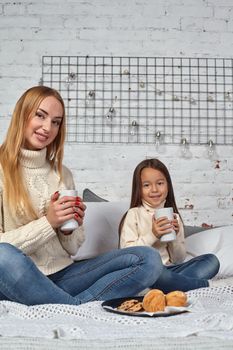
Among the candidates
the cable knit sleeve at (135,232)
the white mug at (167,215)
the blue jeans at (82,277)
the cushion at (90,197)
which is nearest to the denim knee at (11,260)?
the blue jeans at (82,277)

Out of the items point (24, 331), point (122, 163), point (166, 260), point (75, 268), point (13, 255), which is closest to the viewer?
point (24, 331)

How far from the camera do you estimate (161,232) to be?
5.39 ft

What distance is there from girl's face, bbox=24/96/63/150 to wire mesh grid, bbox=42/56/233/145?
35.3 inches

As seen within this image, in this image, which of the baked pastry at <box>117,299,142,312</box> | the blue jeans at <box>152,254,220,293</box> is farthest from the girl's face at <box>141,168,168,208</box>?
the baked pastry at <box>117,299,142,312</box>

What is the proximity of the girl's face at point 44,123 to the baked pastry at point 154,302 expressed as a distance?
2.20ft

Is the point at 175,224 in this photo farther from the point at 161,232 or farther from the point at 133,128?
the point at 133,128

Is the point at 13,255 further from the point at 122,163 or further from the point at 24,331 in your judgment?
the point at 122,163

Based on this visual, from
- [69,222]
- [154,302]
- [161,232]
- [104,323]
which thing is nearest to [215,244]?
[161,232]

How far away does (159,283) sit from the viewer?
5.18ft

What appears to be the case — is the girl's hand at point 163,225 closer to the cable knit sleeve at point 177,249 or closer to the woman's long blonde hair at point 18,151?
the cable knit sleeve at point 177,249

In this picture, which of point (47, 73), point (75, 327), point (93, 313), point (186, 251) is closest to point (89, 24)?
point (47, 73)

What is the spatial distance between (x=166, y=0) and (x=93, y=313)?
6.25ft

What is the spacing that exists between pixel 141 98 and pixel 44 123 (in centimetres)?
103

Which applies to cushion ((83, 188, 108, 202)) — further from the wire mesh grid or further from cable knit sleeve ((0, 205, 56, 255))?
cable knit sleeve ((0, 205, 56, 255))
